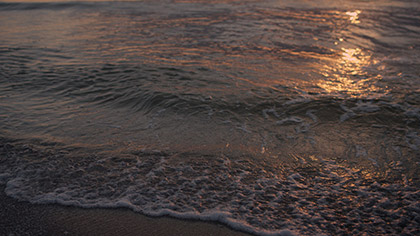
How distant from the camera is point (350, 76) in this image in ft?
22.8

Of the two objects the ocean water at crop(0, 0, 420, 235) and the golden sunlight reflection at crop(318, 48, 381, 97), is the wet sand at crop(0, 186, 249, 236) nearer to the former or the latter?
the ocean water at crop(0, 0, 420, 235)

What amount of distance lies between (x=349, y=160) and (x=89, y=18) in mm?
14398

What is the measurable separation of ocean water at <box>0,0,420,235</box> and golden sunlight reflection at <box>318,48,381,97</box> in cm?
5

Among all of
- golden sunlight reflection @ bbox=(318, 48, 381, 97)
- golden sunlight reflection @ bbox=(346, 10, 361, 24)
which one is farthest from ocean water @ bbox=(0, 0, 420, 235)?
golden sunlight reflection @ bbox=(346, 10, 361, 24)

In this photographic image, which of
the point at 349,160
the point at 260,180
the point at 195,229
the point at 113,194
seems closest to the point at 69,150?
the point at 113,194

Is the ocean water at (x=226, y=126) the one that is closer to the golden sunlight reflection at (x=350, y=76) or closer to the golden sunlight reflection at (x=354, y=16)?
the golden sunlight reflection at (x=350, y=76)

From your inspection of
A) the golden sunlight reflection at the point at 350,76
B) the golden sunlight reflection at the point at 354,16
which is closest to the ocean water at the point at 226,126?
the golden sunlight reflection at the point at 350,76

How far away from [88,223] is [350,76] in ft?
20.2

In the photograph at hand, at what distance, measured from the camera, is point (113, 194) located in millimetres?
3465

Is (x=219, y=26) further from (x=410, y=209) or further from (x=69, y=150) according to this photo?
(x=410, y=209)

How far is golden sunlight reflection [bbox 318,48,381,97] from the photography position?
248 inches

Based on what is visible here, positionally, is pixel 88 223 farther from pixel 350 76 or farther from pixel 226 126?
pixel 350 76

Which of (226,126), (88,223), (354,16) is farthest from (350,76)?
(354,16)

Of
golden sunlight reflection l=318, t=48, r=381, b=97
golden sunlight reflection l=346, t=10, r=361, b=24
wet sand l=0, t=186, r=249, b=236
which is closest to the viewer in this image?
wet sand l=0, t=186, r=249, b=236
